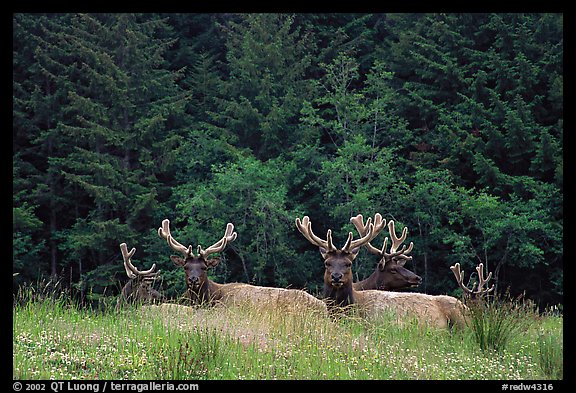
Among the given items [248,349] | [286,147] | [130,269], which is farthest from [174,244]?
[286,147]

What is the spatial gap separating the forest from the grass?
14.5 metres

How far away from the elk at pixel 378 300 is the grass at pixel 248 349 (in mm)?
568

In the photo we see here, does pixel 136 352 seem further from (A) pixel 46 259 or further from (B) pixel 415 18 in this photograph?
(B) pixel 415 18

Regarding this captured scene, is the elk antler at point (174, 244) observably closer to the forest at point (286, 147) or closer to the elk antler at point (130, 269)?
the elk antler at point (130, 269)

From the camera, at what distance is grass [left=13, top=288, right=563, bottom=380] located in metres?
6.19

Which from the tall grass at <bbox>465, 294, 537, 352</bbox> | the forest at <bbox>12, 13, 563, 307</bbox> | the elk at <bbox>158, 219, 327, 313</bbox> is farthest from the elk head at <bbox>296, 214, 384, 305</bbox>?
the forest at <bbox>12, 13, 563, 307</bbox>

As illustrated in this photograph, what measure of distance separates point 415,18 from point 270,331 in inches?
887

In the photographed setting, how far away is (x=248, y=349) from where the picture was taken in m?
6.63

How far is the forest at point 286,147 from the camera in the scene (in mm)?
23047

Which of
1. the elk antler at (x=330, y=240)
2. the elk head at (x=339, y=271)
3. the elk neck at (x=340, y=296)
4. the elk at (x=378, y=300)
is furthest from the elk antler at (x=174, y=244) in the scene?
the elk neck at (x=340, y=296)

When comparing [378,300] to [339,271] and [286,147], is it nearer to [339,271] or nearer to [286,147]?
[339,271]

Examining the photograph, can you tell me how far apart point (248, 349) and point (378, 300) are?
294 cm

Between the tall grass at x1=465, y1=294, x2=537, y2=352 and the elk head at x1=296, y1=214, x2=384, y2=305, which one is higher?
the elk head at x1=296, y1=214, x2=384, y2=305

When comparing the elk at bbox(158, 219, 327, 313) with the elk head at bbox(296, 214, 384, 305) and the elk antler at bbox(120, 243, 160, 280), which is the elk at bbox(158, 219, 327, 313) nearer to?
the elk head at bbox(296, 214, 384, 305)
